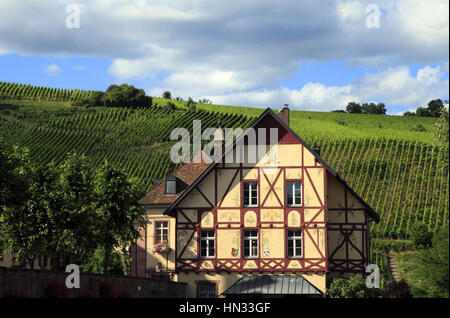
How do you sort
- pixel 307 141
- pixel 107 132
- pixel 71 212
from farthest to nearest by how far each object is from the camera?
pixel 107 132, pixel 307 141, pixel 71 212

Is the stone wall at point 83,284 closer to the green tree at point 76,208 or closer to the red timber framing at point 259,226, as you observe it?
the red timber framing at point 259,226

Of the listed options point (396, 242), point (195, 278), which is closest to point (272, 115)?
point (195, 278)

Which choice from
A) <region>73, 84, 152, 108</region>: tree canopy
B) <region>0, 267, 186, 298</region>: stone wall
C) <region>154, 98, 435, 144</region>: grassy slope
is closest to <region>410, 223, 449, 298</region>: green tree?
<region>0, 267, 186, 298</region>: stone wall

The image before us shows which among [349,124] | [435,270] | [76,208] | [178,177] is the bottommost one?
[435,270]

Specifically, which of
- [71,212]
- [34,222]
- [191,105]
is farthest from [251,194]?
[191,105]

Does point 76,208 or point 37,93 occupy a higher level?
point 37,93

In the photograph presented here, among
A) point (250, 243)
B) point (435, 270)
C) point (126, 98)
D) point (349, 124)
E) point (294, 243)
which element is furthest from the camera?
point (349, 124)

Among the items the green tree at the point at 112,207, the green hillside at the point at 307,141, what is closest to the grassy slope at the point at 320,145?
the green hillside at the point at 307,141

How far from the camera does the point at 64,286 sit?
29.3 metres

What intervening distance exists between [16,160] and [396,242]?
38.2m

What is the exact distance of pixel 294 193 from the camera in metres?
42.0

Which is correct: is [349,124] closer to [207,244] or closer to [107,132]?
[107,132]

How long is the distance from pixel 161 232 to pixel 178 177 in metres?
4.37
